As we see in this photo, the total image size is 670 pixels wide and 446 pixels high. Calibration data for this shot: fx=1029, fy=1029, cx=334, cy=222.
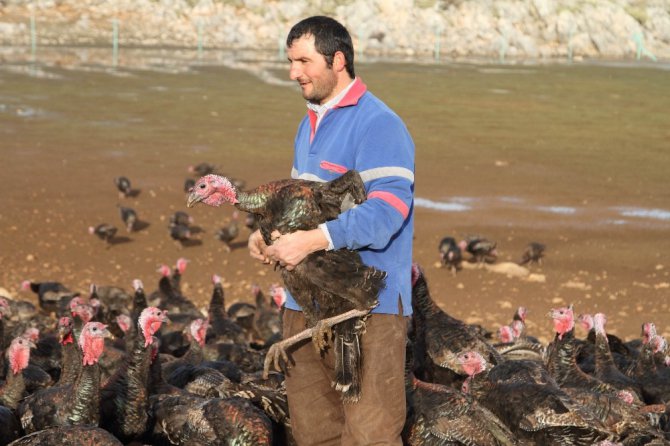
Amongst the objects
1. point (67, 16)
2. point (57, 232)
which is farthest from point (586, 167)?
point (67, 16)

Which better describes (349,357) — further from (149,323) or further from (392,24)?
(392,24)

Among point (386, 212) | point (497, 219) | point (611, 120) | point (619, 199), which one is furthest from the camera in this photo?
point (611, 120)

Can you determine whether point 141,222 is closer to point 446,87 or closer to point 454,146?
point 454,146

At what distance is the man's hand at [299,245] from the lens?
211 inches

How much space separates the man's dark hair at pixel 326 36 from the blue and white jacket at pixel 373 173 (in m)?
0.22

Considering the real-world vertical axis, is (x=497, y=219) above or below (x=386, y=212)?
below

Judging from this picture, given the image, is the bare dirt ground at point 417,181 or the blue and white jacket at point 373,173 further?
the bare dirt ground at point 417,181

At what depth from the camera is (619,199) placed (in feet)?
70.4

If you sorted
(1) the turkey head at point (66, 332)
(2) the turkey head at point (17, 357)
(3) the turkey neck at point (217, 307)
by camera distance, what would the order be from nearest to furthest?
(2) the turkey head at point (17, 357)
(1) the turkey head at point (66, 332)
(3) the turkey neck at point (217, 307)

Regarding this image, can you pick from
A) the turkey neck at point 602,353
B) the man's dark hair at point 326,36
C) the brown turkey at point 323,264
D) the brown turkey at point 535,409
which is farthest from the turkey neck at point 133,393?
the turkey neck at point 602,353

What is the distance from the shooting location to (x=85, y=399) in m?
8.27

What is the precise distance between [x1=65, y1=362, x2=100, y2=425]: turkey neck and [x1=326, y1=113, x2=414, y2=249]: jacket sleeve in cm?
367

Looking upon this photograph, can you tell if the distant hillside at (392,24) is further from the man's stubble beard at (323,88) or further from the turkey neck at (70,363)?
the man's stubble beard at (323,88)

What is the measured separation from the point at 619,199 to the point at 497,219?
374cm
